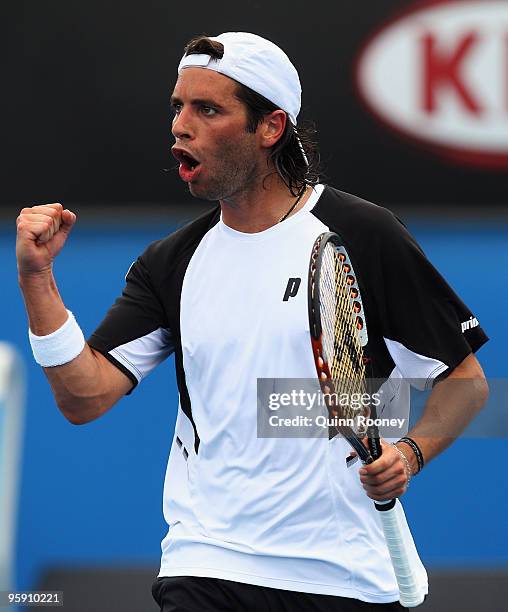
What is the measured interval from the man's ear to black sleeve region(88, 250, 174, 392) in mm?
418

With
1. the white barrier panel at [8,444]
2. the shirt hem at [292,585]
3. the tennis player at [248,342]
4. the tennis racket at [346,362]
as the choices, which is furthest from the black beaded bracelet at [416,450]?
the white barrier panel at [8,444]

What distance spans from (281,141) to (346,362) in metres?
0.72

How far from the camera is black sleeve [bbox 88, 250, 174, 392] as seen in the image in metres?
3.34

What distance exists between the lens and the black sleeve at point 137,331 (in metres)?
3.34

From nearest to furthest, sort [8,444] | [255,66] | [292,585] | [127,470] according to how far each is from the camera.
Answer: [292,585]
[255,66]
[8,444]
[127,470]

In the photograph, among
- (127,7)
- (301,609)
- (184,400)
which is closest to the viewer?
(301,609)

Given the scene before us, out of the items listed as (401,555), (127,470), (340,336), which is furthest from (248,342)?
(127,470)

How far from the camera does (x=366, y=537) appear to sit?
3145 millimetres

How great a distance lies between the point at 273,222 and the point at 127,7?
2344 mm

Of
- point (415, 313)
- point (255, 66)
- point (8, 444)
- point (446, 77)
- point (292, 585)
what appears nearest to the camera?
point (292, 585)

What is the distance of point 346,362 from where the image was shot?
2973 mm

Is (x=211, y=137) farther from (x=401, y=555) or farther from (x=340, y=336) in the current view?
(x=401, y=555)

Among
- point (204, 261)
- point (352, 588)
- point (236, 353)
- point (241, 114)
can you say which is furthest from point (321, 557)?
point (241, 114)

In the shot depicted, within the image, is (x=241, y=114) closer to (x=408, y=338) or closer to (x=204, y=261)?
(x=204, y=261)
